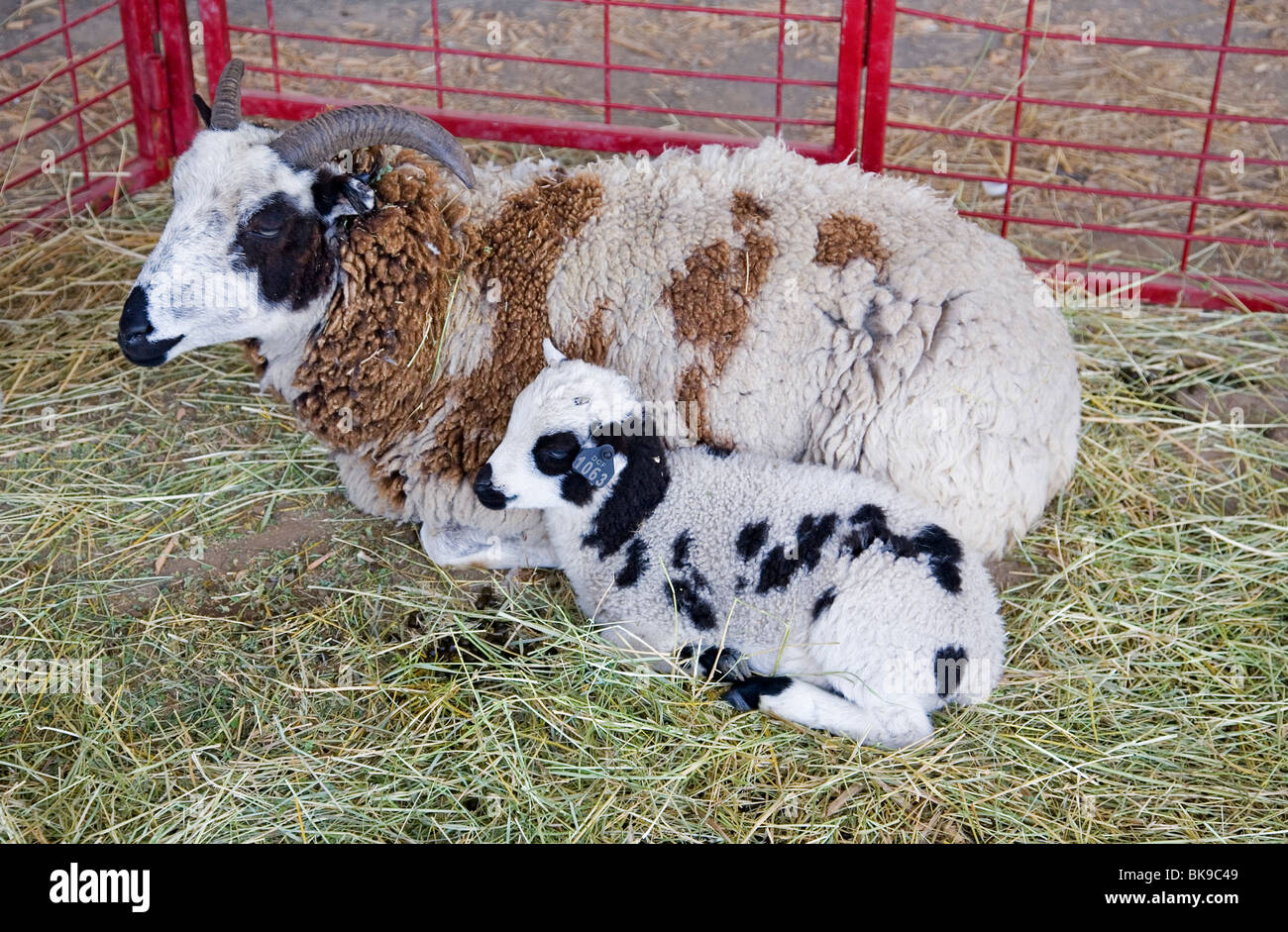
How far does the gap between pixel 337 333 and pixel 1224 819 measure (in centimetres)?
309

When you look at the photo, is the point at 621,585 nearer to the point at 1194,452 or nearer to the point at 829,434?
the point at 829,434

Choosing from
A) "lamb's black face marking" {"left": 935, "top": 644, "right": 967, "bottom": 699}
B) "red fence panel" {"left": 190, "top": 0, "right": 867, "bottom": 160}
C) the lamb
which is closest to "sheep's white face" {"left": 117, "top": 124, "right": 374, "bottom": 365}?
the lamb

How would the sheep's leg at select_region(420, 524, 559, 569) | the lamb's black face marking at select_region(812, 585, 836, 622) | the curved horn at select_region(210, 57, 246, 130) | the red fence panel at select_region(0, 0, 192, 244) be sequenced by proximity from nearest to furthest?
the lamb's black face marking at select_region(812, 585, 836, 622) → the curved horn at select_region(210, 57, 246, 130) → the sheep's leg at select_region(420, 524, 559, 569) → the red fence panel at select_region(0, 0, 192, 244)

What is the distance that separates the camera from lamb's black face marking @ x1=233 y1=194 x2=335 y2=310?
4141 millimetres

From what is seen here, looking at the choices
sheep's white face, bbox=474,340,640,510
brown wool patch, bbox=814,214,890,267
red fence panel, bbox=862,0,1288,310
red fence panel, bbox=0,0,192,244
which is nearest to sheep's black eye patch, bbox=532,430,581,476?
sheep's white face, bbox=474,340,640,510

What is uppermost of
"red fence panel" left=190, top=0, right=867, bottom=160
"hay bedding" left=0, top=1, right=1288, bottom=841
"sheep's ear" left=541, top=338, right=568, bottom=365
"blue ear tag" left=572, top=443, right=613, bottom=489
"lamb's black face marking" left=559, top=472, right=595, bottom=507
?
"red fence panel" left=190, top=0, right=867, bottom=160

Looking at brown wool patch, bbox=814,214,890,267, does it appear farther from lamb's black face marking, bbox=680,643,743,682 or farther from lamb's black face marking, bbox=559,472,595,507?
lamb's black face marking, bbox=680,643,743,682

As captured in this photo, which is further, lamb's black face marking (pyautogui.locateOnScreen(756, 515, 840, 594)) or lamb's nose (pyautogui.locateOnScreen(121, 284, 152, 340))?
lamb's nose (pyautogui.locateOnScreen(121, 284, 152, 340))

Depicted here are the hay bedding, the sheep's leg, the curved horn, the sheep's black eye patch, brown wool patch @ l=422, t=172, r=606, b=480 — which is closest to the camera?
the hay bedding

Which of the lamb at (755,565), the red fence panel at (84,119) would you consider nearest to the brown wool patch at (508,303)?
the lamb at (755,565)

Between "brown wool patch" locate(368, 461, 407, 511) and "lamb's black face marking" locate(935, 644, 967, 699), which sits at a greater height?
"brown wool patch" locate(368, 461, 407, 511)

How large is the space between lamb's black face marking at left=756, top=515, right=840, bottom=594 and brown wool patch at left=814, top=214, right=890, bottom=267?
88 centimetres
